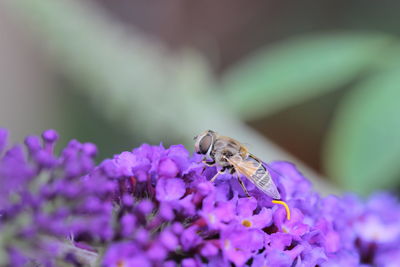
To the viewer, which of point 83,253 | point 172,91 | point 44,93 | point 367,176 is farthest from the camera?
point 44,93

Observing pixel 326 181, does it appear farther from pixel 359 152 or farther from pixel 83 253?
pixel 83 253

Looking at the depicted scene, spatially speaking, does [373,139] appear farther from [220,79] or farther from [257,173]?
[220,79]

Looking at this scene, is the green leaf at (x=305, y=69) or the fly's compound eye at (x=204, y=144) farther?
the green leaf at (x=305, y=69)

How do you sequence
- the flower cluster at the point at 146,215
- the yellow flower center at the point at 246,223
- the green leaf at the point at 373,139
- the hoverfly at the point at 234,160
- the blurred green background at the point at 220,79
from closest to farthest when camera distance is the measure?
the flower cluster at the point at 146,215, the yellow flower center at the point at 246,223, the hoverfly at the point at 234,160, the green leaf at the point at 373,139, the blurred green background at the point at 220,79

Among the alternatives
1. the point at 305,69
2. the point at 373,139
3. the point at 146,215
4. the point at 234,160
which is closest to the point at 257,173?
the point at 234,160

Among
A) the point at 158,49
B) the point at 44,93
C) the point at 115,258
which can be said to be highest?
the point at 44,93

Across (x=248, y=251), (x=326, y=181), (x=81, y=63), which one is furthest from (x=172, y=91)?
(x=248, y=251)

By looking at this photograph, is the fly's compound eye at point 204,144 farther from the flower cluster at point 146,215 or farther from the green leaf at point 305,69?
the green leaf at point 305,69

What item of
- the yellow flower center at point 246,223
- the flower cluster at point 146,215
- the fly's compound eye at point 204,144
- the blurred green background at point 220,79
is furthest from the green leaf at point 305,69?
the yellow flower center at point 246,223
